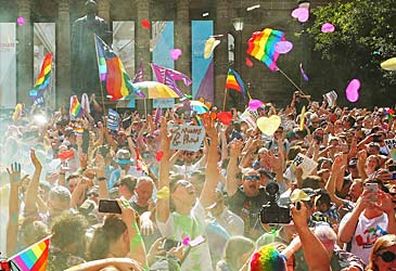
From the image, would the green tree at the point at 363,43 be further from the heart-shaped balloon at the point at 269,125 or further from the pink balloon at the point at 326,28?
the heart-shaped balloon at the point at 269,125

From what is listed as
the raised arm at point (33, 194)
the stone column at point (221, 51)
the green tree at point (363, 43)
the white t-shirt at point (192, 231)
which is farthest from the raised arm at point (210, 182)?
the stone column at point (221, 51)

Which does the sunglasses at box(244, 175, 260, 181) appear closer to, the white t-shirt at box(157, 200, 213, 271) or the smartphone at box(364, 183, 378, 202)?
the white t-shirt at box(157, 200, 213, 271)

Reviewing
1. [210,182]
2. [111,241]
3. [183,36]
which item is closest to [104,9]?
[183,36]

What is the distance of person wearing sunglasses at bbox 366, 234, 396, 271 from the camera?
504 cm

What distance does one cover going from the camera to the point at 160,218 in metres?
7.18

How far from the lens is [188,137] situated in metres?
9.48

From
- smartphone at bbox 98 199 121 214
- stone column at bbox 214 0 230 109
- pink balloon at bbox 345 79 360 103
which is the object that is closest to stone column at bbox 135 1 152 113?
stone column at bbox 214 0 230 109

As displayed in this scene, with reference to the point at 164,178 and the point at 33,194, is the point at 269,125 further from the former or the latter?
the point at 33,194

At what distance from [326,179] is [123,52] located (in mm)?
46598

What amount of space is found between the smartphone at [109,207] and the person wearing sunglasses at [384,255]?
1646 mm

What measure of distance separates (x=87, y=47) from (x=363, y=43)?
26.3m

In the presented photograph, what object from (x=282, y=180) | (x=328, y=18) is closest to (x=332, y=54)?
(x=328, y=18)

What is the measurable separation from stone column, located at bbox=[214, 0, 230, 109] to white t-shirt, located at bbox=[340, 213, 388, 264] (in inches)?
2009

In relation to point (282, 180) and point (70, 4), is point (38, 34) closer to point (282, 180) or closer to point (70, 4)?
point (70, 4)
